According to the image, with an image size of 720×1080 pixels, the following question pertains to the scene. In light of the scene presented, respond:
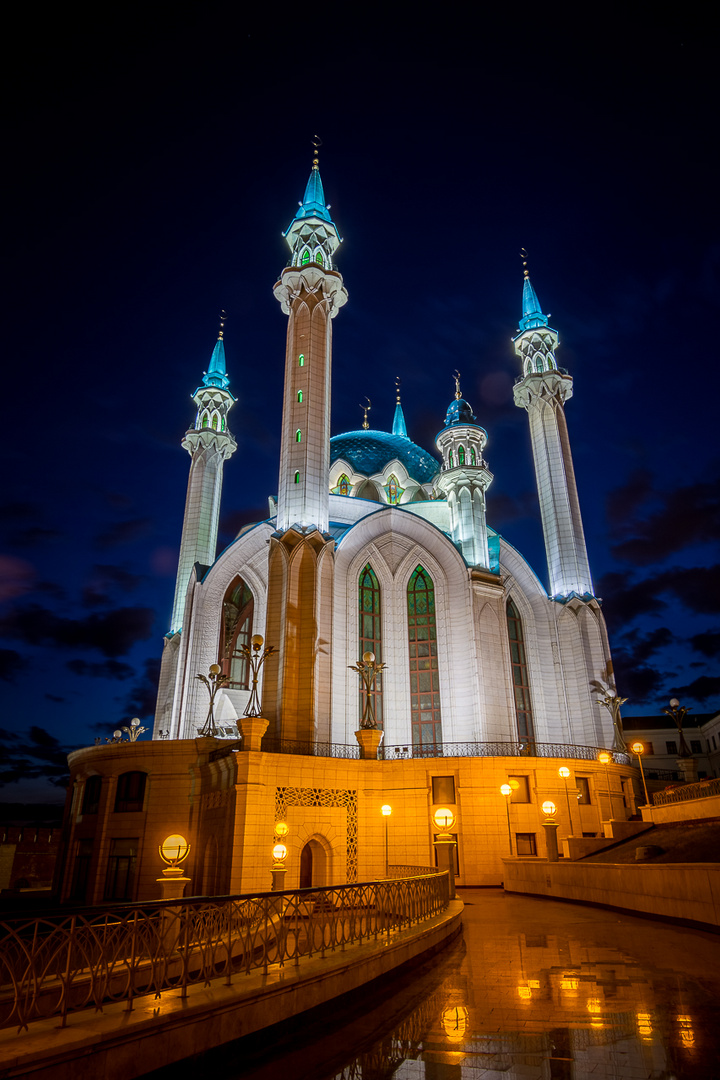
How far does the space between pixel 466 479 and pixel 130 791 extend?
22.4 m

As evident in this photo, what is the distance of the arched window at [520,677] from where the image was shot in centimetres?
3303

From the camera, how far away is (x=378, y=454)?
150 feet

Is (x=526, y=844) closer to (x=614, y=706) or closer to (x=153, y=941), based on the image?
(x=614, y=706)

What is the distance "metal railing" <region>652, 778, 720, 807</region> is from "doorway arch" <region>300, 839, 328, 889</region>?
40.7ft

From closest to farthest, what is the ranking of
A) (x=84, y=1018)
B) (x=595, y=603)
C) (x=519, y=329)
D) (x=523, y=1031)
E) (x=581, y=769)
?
(x=84, y=1018) → (x=523, y=1031) → (x=581, y=769) → (x=595, y=603) → (x=519, y=329)

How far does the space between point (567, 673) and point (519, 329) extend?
24.5 m

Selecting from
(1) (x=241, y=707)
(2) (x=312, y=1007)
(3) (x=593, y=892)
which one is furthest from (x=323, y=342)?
(2) (x=312, y=1007)

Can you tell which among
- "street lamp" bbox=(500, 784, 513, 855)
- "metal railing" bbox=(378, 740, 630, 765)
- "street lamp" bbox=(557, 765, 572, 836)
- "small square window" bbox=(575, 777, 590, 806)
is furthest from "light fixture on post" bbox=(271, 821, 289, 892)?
"small square window" bbox=(575, 777, 590, 806)

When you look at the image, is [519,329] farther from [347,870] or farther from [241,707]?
[347,870]

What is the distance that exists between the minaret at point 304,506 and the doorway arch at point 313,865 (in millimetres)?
3712

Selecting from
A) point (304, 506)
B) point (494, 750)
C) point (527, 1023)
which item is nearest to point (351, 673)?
point (494, 750)

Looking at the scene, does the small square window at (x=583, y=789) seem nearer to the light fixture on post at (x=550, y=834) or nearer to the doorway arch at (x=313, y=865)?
the light fixture on post at (x=550, y=834)

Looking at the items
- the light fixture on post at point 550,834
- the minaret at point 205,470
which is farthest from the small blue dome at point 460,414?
the light fixture on post at point 550,834

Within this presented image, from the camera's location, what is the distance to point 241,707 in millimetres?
32844
